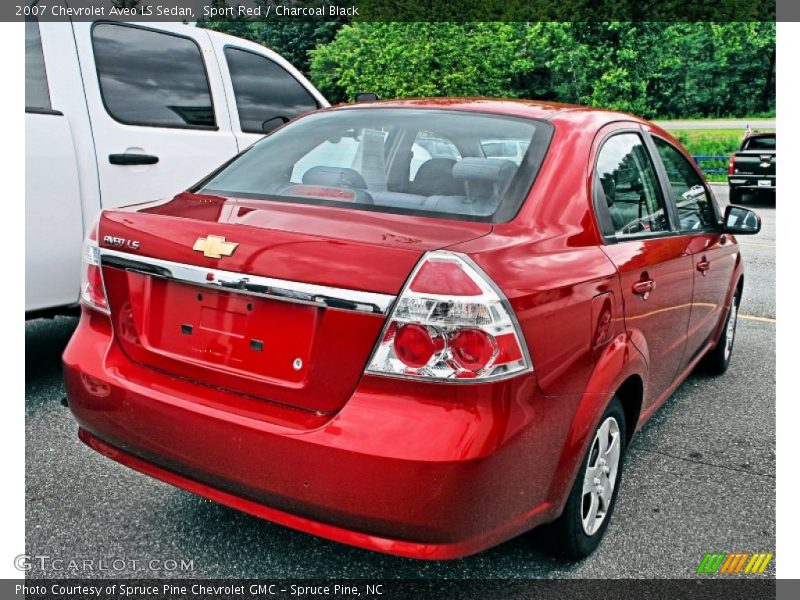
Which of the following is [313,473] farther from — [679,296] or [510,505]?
[679,296]

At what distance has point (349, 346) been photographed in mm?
2096

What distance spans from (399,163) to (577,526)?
1650 mm

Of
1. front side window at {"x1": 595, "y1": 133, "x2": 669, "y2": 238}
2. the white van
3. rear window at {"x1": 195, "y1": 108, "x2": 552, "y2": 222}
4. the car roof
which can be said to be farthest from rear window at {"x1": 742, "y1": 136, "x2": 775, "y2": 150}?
rear window at {"x1": 195, "y1": 108, "x2": 552, "y2": 222}

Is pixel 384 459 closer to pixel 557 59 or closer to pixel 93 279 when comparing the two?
pixel 93 279

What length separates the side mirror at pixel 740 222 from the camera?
13.5 ft

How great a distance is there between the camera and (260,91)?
570cm

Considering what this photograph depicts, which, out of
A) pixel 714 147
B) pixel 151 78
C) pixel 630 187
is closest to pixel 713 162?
pixel 714 147

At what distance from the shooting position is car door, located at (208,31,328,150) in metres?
5.48

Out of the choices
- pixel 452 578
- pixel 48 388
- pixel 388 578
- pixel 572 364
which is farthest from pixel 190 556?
pixel 48 388

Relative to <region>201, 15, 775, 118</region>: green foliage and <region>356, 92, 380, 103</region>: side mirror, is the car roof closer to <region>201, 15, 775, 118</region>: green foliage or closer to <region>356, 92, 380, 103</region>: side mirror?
<region>356, 92, 380, 103</region>: side mirror

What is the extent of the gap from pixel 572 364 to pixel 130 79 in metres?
3.62

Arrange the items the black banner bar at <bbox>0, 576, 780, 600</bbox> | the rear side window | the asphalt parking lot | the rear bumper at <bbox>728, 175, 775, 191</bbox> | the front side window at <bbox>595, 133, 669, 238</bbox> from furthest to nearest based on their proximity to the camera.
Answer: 1. the rear bumper at <bbox>728, 175, 775, 191</bbox>
2. the rear side window
3. the front side window at <bbox>595, 133, 669, 238</bbox>
4. the asphalt parking lot
5. the black banner bar at <bbox>0, 576, 780, 600</bbox>

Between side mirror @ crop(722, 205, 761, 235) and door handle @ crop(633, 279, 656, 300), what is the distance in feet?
4.32

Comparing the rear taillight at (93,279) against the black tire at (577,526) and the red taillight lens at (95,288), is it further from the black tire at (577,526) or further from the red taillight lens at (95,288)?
the black tire at (577,526)
